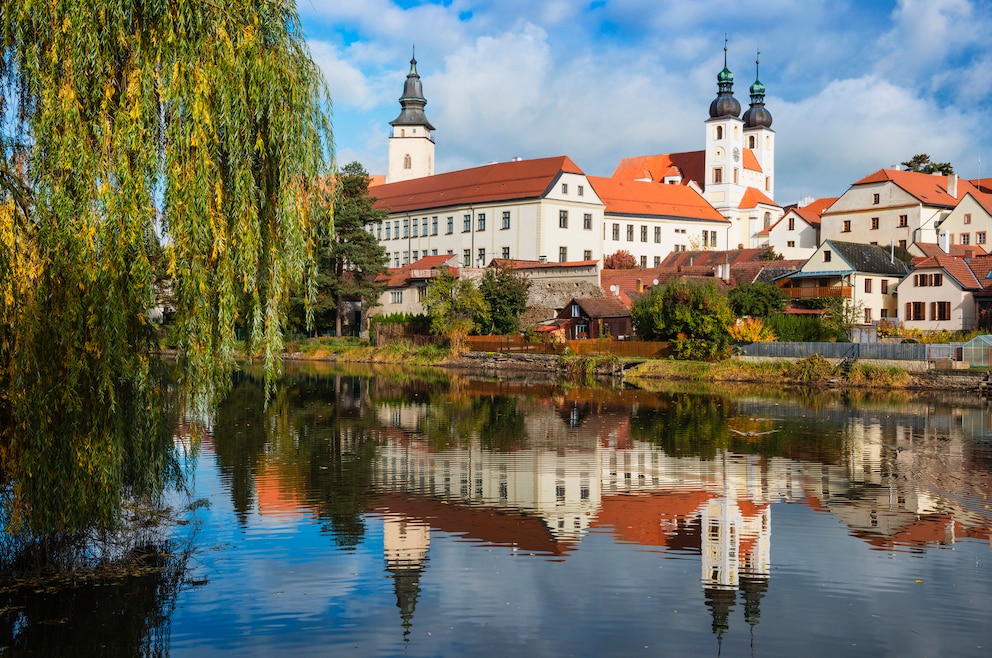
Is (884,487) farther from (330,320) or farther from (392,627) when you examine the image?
(330,320)

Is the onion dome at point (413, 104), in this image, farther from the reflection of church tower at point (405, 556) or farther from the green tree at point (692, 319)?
the reflection of church tower at point (405, 556)

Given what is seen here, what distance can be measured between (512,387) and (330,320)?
34614 millimetres

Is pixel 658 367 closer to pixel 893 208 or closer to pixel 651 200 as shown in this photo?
pixel 893 208

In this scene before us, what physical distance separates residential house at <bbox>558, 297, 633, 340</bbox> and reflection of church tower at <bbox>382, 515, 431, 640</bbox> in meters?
48.6

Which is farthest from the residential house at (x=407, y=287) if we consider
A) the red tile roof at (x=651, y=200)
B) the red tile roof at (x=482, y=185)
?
the red tile roof at (x=651, y=200)

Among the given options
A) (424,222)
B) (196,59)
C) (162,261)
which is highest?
(424,222)

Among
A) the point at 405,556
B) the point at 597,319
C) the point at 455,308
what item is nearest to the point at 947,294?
the point at 597,319

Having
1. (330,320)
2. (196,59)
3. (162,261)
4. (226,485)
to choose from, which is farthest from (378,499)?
(330,320)

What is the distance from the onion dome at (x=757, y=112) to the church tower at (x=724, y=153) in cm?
673

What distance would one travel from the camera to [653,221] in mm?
99750

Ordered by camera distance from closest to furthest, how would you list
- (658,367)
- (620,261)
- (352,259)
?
(658,367) → (352,259) → (620,261)

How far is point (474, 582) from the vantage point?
1218cm

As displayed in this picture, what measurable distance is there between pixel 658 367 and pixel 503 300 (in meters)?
16.7

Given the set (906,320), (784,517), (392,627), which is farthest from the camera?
(906,320)
